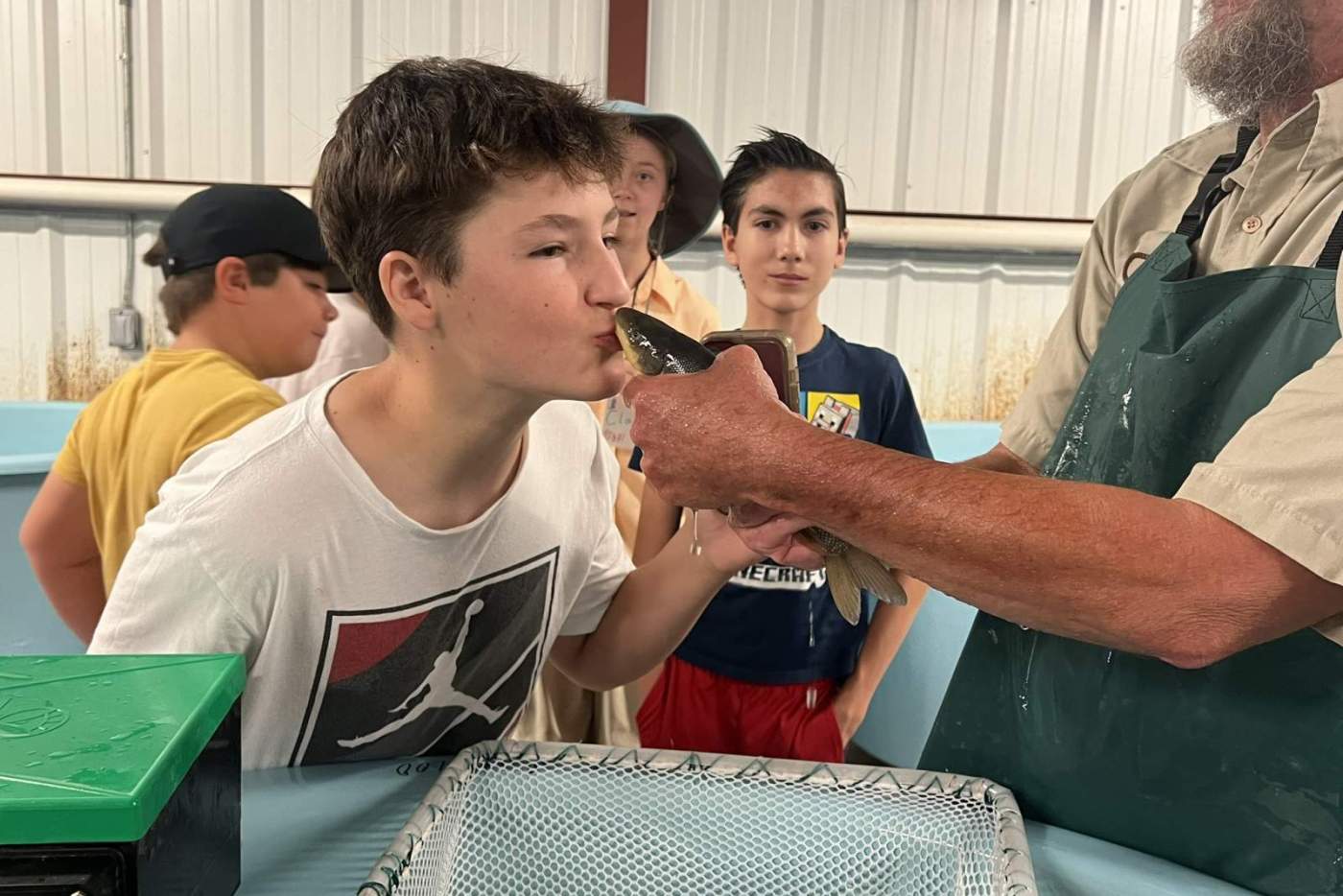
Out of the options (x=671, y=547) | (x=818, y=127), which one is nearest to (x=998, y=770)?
(x=671, y=547)

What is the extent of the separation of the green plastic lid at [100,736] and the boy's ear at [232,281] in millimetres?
1443

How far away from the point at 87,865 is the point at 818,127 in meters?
5.56

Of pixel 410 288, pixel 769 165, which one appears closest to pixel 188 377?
pixel 410 288

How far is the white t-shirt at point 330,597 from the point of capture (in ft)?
3.91

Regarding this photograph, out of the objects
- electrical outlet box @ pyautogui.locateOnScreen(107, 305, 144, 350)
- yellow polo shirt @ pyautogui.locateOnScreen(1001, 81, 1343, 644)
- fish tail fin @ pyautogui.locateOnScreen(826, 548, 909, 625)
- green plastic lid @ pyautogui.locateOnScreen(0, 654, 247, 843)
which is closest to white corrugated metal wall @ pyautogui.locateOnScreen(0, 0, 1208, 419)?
electrical outlet box @ pyautogui.locateOnScreen(107, 305, 144, 350)

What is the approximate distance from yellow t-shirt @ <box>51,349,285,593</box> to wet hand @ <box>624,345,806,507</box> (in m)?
1.00

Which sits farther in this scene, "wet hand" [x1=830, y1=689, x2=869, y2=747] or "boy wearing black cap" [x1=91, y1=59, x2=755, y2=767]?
"wet hand" [x1=830, y1=689, x2=869, y2=747]

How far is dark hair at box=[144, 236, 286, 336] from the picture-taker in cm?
221

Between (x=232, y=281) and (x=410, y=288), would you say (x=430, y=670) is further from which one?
(x=232, y=281)

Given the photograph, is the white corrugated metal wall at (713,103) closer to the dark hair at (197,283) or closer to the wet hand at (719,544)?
the dark hair at (197,283)

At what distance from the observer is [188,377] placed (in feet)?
6.53

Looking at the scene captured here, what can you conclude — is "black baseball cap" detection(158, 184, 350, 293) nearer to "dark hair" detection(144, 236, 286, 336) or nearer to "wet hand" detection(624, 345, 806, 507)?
"dark hair" detection(144, 236, 286, 336)

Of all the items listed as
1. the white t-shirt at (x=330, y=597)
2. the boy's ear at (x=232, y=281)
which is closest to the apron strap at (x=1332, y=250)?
the white t-shirt at (x=330, y=597)

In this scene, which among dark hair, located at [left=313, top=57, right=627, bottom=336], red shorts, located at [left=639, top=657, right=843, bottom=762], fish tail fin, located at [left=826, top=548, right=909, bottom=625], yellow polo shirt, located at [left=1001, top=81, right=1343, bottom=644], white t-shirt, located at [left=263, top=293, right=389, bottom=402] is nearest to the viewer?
yellow polo shirt, located at [left=1001, top=81, right=1343, bottom=644]
